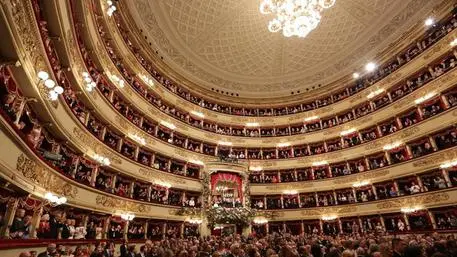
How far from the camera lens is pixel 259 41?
901 inches

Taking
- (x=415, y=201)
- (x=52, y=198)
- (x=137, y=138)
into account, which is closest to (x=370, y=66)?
(x=415, y=201)

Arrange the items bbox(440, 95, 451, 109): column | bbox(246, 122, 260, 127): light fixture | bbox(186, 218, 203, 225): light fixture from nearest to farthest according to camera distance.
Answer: bbox(440, 95, 451, 109): column → bbox(186, 218, 203, 225): light fixture → bbox(246, 122, 260, 127): light fixture

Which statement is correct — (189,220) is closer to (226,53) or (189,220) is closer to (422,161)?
(226,53)

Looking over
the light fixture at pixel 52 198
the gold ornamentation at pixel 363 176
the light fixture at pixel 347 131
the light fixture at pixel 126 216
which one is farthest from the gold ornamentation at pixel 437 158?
the light fixture at pixel 52 198

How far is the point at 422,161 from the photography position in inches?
649

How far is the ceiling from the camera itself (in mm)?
19625

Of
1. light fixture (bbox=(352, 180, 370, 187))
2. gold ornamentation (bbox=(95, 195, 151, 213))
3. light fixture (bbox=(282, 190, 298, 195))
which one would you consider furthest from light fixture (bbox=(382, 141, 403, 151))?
gold ornamentation (bbox=(95, 195, 151, 213))

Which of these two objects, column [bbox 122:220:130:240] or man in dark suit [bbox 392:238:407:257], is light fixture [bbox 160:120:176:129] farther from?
man in dark suit [bbox 392:238:407:257]

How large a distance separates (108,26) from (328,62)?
1893 centimetres

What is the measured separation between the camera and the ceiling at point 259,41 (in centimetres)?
1962

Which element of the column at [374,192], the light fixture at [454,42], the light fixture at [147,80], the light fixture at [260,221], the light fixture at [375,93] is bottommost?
the light fixture at [260,221]

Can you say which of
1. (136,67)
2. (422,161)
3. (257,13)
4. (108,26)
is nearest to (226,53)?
(257,13)

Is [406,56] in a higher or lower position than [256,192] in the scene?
higher

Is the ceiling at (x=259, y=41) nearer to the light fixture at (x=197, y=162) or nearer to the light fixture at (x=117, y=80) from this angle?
the light fixture at (x=117, y=80)
